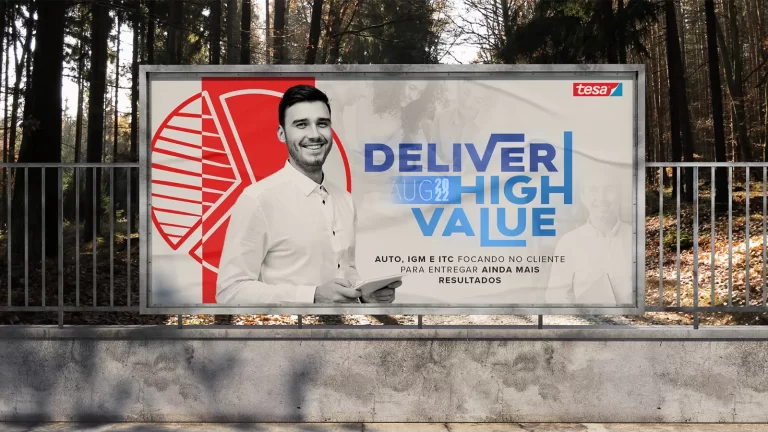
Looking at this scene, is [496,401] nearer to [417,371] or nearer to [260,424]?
[417,371]

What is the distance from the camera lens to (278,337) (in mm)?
6395

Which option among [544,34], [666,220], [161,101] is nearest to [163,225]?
[161,101]

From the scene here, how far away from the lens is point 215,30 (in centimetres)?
2238

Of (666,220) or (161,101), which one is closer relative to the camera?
(161,101)

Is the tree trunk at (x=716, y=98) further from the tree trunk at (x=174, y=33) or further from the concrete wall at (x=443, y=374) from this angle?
the concrete wall at (x=443, y=374)

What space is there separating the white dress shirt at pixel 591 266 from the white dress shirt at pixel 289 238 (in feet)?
5.61

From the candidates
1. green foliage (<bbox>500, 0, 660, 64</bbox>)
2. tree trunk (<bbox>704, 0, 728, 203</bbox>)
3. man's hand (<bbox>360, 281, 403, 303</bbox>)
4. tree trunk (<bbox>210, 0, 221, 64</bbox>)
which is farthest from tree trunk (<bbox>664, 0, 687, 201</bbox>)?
man's hand (<bbox>360, 281, 403, 303</bbox>)

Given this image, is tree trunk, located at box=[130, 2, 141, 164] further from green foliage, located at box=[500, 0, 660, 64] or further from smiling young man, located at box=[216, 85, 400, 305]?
smiling young man, located at box=[216, 85, 400, 305]

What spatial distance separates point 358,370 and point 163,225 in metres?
2.01

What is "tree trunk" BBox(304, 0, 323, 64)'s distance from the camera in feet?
71.8

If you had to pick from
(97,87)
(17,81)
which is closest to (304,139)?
(97,87)

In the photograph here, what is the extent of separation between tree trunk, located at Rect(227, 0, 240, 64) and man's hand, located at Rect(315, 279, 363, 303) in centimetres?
1527

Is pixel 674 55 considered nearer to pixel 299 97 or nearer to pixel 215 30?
pixel 215 30

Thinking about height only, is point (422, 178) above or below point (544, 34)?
below
